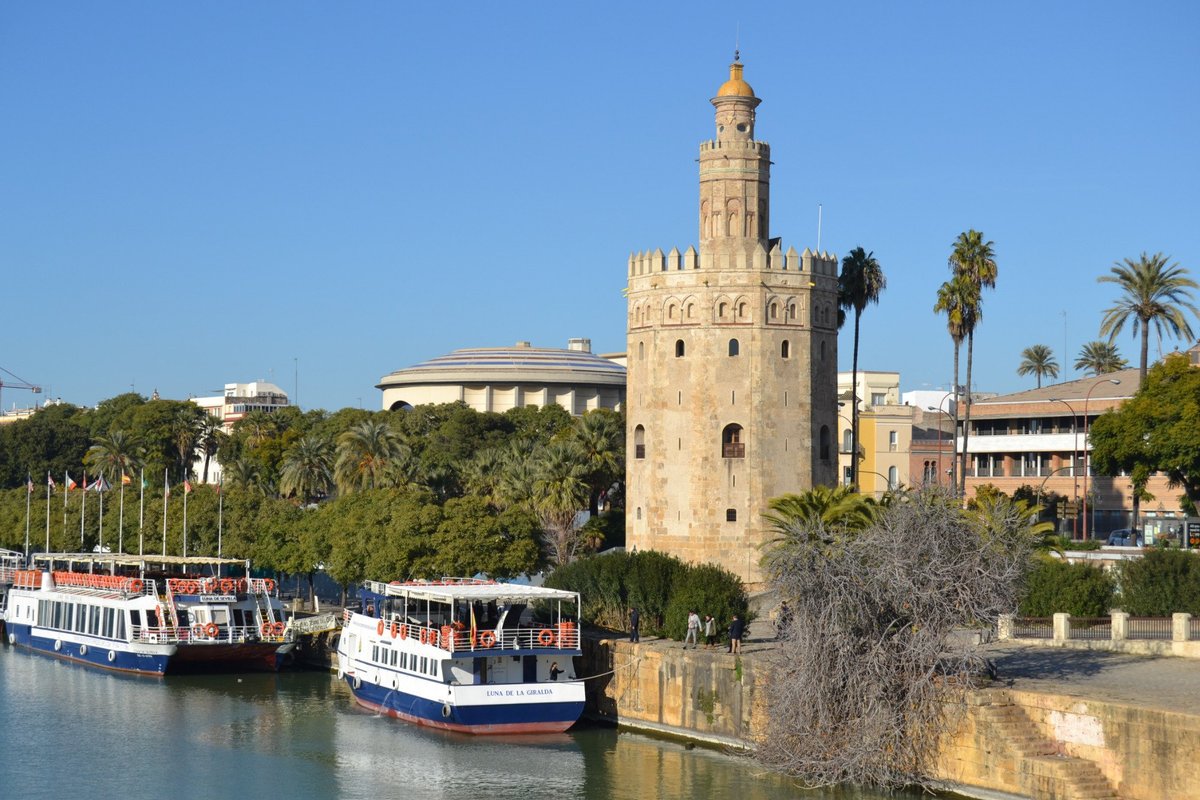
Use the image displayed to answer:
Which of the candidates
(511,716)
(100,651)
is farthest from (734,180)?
(100,651)

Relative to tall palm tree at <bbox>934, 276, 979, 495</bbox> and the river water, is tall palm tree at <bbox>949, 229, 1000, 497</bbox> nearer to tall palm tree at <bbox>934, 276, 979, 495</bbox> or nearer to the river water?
tall palm tree at <bbox>934, 276, 979, 495</bbox>

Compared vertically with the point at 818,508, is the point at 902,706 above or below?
below

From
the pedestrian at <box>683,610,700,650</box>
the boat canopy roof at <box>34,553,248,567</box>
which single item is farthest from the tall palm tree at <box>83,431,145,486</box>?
the pedestrian at <box>683,610,700,650</box>

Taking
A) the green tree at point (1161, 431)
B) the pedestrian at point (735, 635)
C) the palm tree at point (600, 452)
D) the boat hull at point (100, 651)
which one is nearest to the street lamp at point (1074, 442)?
the green tree at point (1161, 431)

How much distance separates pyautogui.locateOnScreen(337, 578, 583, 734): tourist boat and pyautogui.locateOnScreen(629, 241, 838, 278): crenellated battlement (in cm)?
1550

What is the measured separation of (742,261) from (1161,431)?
50.4ft

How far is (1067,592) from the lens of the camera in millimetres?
42156

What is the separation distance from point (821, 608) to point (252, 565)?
122 feet

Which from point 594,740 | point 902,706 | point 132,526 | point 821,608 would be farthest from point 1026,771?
point 132,526

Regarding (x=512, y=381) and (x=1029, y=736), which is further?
(x=512, y=381)

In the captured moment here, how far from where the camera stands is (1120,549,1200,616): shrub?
41562mm

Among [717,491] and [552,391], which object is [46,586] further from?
[552,391]

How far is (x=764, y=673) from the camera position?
3709 cm

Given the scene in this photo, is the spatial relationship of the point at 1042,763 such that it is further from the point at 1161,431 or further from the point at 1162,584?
the point at 1161,431
